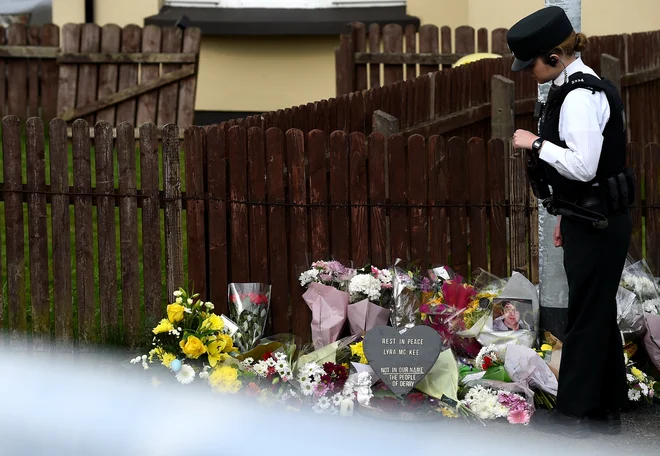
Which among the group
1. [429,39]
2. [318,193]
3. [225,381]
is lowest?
[225,381]

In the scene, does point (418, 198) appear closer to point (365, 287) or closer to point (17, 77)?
point (365, 287)

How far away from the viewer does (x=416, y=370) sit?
543 cm

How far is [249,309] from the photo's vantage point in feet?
20.7

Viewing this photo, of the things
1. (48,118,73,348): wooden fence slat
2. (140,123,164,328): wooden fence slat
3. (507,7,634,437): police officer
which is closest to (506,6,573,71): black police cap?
(507,7,634,437): police officer

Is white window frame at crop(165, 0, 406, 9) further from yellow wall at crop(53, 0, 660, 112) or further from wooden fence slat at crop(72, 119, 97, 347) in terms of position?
wooden fence slat at crop(72, 119, 97, 347)

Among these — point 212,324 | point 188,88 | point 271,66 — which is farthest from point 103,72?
point 212,324

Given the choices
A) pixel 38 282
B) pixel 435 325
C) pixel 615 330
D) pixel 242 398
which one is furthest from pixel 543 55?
pixel 38 282

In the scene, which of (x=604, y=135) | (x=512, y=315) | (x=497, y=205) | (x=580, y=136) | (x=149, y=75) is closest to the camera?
(x=580, y=136)

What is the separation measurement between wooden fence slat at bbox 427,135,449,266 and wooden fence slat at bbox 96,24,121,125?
6865mm

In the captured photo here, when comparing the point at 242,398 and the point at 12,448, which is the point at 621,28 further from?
the point at 12,448

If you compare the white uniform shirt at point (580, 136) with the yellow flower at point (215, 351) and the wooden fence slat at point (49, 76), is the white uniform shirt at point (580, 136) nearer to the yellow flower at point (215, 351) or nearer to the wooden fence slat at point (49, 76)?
the yellow flower at point (215, 351)

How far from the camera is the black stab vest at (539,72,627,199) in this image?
4828 millimetres

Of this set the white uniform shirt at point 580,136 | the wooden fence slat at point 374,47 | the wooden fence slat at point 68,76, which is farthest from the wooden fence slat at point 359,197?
the wooden fence slat at point 68,76

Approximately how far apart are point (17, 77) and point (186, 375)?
8.18 metres
